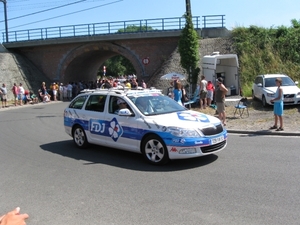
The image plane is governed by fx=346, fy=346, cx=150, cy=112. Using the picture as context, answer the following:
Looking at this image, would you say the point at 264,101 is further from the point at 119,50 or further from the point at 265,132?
the point at 119,50

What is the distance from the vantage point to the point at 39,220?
4.77m

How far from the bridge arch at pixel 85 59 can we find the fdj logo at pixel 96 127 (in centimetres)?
2379

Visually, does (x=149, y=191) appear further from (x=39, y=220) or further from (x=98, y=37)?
(x=98, y=37)

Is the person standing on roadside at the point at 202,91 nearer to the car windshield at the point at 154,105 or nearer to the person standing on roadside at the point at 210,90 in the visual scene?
the person standing on roadside at the point at 210,90

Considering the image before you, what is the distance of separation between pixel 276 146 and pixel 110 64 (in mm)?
79303

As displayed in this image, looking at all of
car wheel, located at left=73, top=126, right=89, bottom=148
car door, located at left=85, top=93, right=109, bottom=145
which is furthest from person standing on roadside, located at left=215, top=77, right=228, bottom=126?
car wheel, located at left=73, top=126, right=89, bottom=148

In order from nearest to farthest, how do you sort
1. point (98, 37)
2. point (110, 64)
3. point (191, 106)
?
point (191, 106) → point (98, 37) → point (110, 64)

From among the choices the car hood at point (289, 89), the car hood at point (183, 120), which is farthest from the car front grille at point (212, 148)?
the car hood at point (289, 89)

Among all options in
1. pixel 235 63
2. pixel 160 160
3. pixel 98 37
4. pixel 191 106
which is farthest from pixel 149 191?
pixel 98 37

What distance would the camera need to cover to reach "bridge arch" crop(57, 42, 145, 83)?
32819mm

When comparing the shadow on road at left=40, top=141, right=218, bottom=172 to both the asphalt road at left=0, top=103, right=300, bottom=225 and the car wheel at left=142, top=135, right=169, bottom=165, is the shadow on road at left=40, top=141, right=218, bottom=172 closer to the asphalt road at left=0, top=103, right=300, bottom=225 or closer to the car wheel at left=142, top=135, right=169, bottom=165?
the asphalt road at left=0, top=103, right=300, bottom=225

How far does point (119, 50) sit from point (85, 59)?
7.37 m

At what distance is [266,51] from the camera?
25250 millimetres

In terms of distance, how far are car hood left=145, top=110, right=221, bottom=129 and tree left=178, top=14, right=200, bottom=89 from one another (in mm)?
14727
